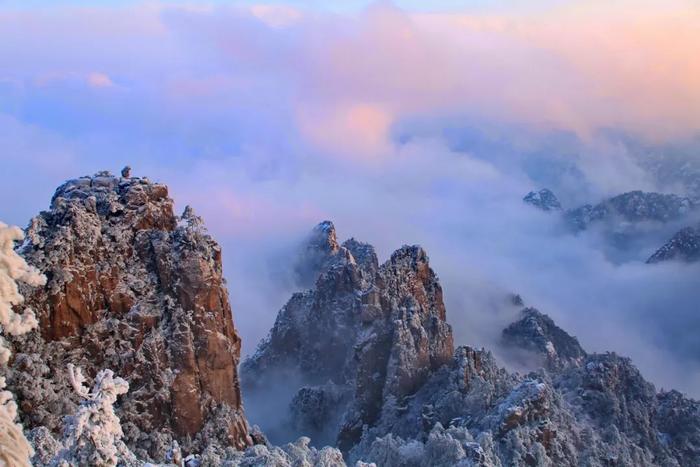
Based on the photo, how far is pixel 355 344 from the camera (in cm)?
12500

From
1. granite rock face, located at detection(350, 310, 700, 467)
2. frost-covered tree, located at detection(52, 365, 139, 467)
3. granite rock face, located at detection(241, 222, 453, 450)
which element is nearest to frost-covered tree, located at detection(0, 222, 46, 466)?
frost-covered tree, located at detection(52, 365, 139, 467)

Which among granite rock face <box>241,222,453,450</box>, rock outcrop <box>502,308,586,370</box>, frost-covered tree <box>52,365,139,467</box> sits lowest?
frost-covered tree <box>52,365,139,467</box>

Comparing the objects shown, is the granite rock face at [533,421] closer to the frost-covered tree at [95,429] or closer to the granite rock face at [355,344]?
the granite rock face at [355,344]

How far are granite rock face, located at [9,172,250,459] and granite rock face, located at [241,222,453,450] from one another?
122 ft

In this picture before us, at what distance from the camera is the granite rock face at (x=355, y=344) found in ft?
373

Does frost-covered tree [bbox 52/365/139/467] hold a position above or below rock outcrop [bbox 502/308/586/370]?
below

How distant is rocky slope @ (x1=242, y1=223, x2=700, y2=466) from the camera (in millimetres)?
93000

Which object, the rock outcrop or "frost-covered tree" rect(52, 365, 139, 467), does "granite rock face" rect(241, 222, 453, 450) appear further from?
"frost-covered tree" rect(52, 365, 139, 467)

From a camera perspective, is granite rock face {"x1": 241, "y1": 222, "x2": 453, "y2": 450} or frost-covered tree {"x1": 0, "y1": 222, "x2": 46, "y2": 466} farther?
granite rock face {"x1": 241, "y1": 222, "x2": 453, "y2": 450}

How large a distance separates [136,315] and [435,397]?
51135mm

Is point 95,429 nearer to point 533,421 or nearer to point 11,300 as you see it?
point 11,300

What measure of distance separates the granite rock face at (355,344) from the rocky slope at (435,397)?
8.3 inches

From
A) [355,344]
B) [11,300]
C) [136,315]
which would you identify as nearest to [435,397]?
[355,344]

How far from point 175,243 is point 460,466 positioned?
125 ft
